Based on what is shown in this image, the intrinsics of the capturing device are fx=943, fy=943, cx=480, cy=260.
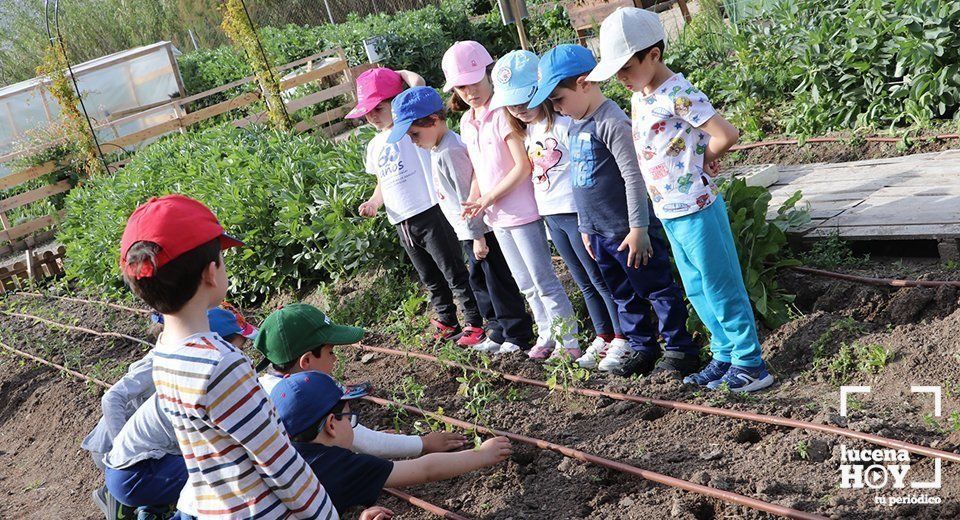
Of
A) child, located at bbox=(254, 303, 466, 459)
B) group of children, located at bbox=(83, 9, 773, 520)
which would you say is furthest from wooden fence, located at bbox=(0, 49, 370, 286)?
child, located at bbox=(254, 303, 466, 459)

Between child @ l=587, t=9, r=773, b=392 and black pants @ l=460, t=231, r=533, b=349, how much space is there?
4.44 ft

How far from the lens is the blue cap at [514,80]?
14.6 ft

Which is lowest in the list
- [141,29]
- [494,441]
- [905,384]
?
[905,384]

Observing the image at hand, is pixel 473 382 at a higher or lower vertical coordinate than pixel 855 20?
lower

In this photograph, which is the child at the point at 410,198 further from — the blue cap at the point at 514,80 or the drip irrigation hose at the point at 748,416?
the blue cap at the point at 514,80

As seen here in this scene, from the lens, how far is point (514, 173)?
15.4ft

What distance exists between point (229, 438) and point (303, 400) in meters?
0.74

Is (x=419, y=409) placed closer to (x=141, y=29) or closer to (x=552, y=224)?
(x=552, y=224)

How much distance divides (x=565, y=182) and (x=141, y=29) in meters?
36.4

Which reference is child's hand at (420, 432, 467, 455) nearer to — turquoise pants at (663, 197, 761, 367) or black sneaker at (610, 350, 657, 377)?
black sneaker at (610, 350, 657, 377)

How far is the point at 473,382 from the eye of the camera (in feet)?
16.5

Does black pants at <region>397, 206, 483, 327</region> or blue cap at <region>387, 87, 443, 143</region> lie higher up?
blue cap at <region>387, 87, 443, 143</region>

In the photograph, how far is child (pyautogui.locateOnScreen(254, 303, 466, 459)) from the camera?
12.2 feet

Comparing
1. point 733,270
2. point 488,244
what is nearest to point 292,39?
point 488,244
